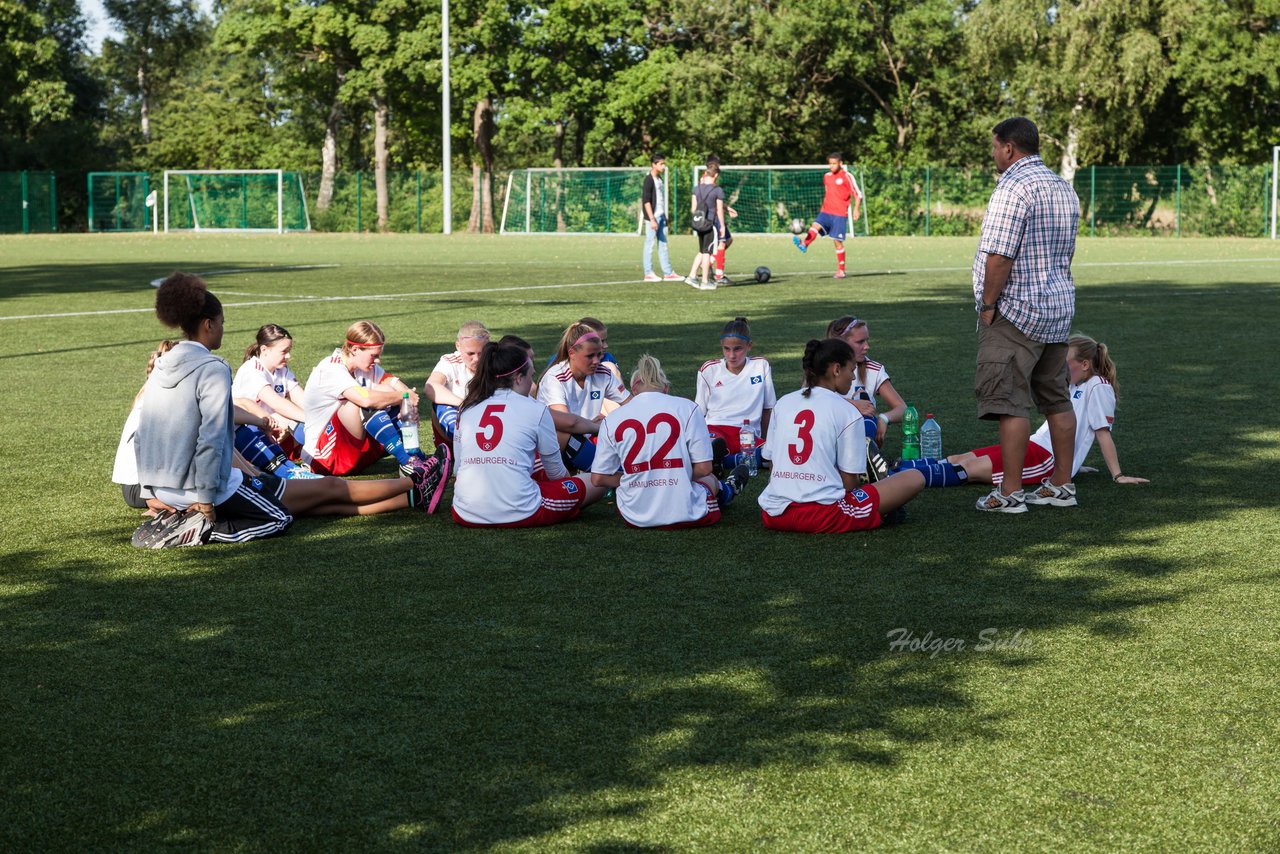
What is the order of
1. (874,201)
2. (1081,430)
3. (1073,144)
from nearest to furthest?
(1081,430)
(874,201)
(1073,144)

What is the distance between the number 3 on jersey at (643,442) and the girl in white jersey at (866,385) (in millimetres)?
1726

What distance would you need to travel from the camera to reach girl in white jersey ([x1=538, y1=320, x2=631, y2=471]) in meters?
8.73

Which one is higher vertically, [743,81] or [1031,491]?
[743,81]

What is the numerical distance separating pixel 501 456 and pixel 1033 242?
9.59 feet

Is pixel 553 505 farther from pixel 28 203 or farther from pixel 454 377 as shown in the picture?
pixel 28 203

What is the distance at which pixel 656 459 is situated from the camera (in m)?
7.43

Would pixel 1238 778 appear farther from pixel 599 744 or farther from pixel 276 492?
pixel 276 492

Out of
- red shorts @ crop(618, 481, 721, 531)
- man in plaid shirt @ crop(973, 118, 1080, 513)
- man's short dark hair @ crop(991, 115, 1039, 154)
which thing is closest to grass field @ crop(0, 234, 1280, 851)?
red shorts @ crop(618, 481, 721, 531)

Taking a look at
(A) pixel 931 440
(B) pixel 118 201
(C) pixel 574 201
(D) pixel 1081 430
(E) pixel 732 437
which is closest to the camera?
(D) pixel 1081 430

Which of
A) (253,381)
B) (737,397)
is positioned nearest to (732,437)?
(737,397)

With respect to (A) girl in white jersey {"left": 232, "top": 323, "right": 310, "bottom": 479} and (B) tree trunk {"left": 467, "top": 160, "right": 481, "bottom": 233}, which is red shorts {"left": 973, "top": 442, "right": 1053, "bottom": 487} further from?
(B) tree trunk {"left": 467, "top": 160, "right": 481, "bottom": 233}

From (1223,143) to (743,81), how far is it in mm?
18029

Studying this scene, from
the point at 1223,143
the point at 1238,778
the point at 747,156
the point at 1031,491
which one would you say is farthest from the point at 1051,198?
the point at 747,156

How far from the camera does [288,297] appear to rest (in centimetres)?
2256
